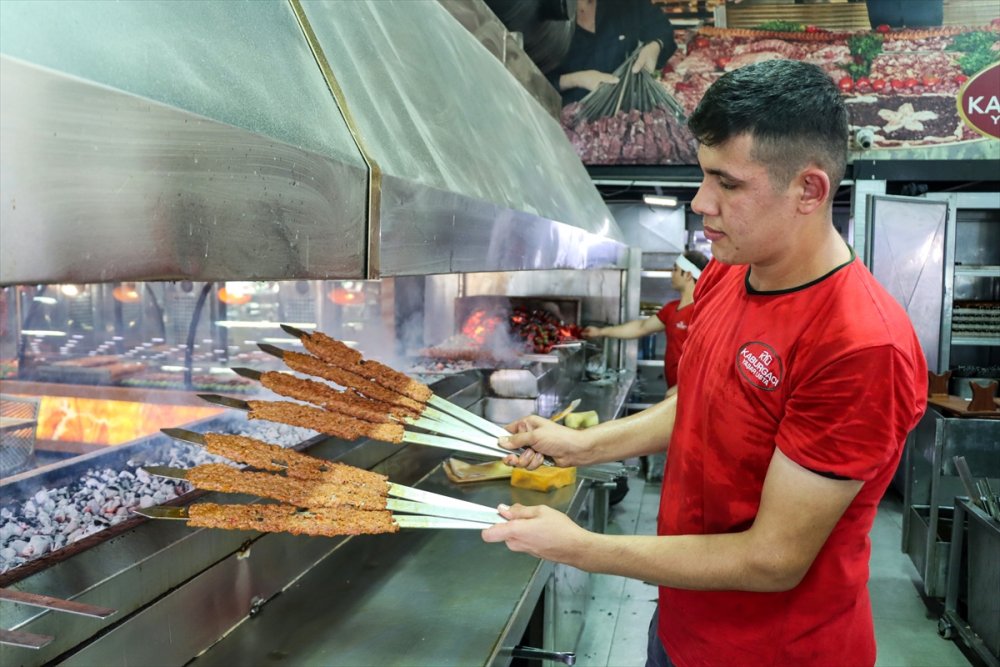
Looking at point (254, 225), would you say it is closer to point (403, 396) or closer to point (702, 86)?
point (403, 396)

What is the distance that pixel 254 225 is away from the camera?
104 cm

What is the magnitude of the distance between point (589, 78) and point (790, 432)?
7.29 metres

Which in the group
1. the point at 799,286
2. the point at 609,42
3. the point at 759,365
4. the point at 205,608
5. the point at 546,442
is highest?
the point at 609,42

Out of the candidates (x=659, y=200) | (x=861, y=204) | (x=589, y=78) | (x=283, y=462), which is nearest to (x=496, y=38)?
(x=283, y=462)

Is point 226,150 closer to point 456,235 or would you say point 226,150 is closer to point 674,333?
point 456,235

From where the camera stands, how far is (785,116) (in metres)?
1.37

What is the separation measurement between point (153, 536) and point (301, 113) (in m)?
1.03

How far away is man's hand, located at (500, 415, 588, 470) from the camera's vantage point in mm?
1993

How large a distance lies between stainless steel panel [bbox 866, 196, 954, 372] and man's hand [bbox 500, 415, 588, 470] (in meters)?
5.79

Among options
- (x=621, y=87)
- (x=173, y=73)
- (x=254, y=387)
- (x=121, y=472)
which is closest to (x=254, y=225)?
(x=173, y=73)

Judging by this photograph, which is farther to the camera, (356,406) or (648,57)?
(648,57)

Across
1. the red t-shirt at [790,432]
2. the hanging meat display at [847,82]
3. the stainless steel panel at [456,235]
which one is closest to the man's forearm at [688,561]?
the red t-shirt at [790,432]

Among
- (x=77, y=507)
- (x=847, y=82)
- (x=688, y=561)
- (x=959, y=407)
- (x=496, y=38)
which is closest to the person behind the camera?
(x=688, y=561)

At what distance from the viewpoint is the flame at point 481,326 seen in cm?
567
